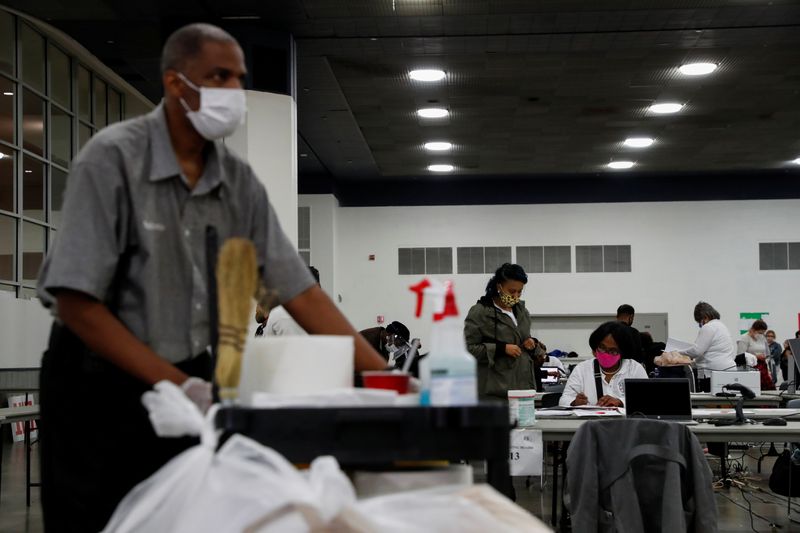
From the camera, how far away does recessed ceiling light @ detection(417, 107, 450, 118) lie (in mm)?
13359

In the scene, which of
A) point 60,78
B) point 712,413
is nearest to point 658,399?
point 712,413

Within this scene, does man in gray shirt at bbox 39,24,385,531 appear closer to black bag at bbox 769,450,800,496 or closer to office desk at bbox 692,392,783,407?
black bag at bbox 769,450,800,496

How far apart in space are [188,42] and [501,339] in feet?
17.6

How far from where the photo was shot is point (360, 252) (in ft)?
66.2

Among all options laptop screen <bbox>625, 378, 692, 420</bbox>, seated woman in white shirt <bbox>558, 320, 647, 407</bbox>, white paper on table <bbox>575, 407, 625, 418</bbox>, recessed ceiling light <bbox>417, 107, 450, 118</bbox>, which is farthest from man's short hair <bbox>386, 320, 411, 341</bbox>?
laptop screen <bbox>625, 378, 692, 420</bbox>

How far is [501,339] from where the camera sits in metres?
7.03

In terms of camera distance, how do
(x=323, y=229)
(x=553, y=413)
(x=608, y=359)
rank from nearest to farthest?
(x=553, y=413) < (x=608, y=359) < (x=323, y=229)

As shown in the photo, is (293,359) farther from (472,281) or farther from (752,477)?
(472,281)

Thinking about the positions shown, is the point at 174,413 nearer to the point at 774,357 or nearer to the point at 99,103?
the point at 99,103

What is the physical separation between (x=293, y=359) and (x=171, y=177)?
48 centimetres

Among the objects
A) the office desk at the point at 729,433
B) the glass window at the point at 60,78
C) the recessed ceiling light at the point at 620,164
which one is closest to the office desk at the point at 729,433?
the office desk at the point at 729,433

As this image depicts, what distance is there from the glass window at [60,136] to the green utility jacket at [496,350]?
228 inches

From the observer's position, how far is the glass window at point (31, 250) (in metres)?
10.2

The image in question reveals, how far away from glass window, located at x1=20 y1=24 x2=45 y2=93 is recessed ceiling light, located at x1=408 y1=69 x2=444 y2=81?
392 cm
